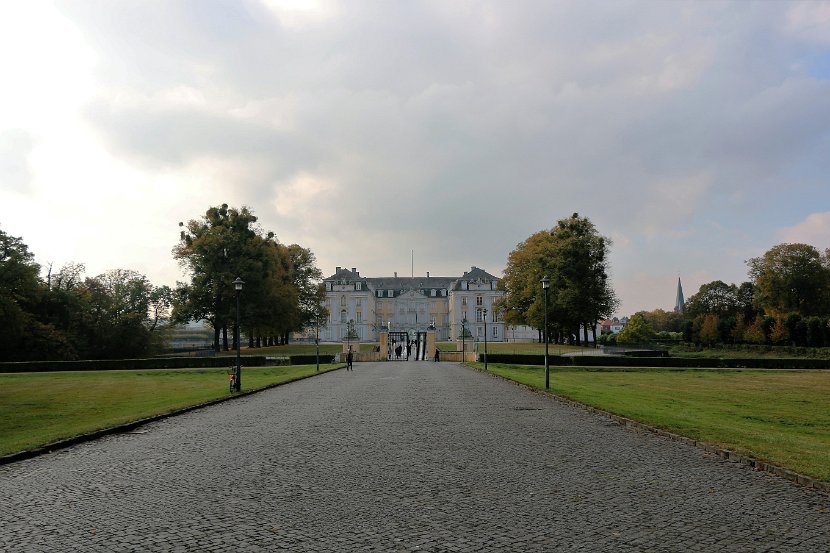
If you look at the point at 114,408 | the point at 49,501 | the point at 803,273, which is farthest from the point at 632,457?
the point at 803,273

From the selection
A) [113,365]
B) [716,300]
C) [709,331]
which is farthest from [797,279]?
[113,365]

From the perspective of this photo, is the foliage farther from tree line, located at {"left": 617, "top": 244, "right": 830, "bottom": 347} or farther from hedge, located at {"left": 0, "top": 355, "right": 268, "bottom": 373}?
tree line, located at {"left": 617, "top": 244, "right": 830, "bottom": 347}

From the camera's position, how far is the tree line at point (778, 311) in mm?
74188

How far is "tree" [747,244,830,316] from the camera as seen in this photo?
277 feet

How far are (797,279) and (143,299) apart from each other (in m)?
78.4

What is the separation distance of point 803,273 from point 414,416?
83303mm

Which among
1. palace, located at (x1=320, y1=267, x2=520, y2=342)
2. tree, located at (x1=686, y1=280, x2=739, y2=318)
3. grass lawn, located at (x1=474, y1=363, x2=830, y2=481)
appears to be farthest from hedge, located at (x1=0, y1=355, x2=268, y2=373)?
tree, located at (x1=686, y1=280, x2=739, y2=318)

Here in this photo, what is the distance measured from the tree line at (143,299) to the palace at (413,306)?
56265mm

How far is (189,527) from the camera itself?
23.0 ft

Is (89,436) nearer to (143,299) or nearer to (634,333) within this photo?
(143,299)

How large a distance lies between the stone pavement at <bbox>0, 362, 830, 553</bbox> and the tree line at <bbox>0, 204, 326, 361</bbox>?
156ft

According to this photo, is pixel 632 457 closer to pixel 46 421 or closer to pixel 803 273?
pixel 46 421

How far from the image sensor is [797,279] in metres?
85.1

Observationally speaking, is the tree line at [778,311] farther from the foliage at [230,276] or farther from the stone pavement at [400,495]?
the stone pavement at [400,495]
